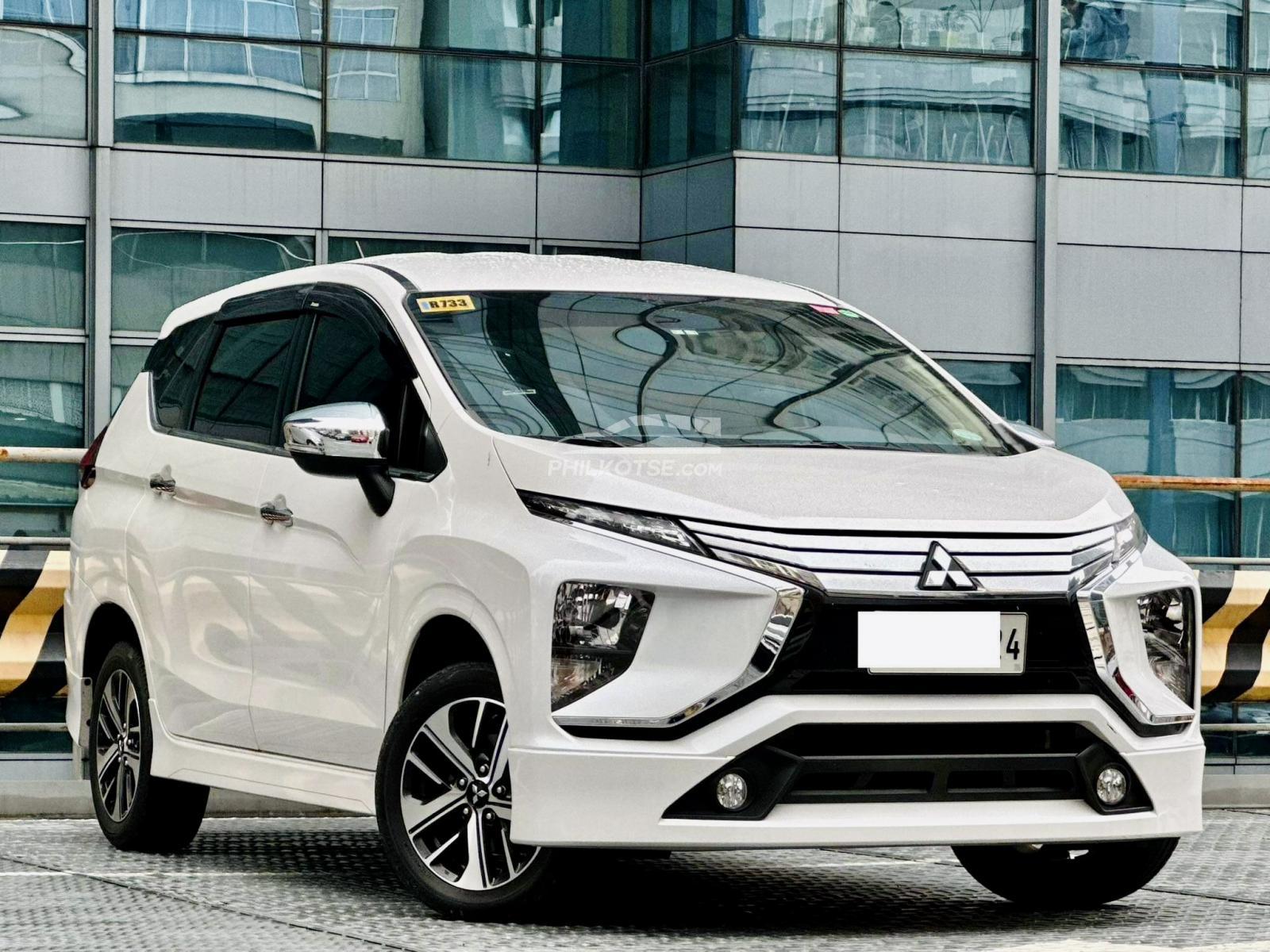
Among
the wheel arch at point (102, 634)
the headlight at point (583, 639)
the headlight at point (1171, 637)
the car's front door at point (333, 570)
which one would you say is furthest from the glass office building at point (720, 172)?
the headlight at point (583, 639)

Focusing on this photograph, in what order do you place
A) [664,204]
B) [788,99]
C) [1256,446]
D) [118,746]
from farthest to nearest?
[1256,446], [664,204], [788,99], [118,746]

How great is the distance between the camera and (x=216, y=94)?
87.6 ft

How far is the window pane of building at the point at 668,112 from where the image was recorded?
2692 cm

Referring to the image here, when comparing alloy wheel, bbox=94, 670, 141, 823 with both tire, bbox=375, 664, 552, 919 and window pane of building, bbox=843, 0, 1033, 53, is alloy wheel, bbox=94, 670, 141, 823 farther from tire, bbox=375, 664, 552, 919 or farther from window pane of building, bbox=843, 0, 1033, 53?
window pane of building, bbox=843, 0, 1033, 53

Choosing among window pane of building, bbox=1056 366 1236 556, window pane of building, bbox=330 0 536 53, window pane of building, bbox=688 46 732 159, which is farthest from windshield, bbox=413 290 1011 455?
window pane of building, bbox=1056 366 1236 556

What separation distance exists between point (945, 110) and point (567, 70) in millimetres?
4397

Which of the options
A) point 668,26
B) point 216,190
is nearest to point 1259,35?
point 668,26

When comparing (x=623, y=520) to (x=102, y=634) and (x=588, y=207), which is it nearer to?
(x=102, y=634)

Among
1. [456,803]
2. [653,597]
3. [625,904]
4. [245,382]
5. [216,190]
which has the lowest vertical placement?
[625,904]

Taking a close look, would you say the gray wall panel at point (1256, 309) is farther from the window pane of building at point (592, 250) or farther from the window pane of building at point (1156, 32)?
the window pane of building at point (592, 250)

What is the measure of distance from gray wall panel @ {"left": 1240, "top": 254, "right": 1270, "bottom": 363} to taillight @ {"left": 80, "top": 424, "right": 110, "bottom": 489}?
21.8 meters

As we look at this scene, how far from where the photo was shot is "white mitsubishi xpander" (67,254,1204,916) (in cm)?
543

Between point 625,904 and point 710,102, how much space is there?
20709mm

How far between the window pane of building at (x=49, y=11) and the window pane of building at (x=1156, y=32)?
36.6 feet
